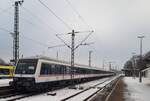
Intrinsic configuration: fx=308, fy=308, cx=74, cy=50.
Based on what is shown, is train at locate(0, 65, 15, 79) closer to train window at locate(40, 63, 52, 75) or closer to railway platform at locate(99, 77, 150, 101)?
railway platform at locate(99, 77, 150, 101)

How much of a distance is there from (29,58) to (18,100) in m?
6.73

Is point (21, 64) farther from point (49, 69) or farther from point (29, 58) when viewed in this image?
point (49, 69)

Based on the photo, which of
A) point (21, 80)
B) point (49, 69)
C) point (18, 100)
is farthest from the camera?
point (49, 69)

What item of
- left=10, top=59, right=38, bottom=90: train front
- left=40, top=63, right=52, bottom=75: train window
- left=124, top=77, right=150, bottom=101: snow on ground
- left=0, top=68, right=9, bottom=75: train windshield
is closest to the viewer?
left=124, top=77, right=150, bottom=101: snow on ground

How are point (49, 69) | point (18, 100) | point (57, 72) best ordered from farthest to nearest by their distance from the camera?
point (57, 72) → point (49, 69) → point (18, 100)

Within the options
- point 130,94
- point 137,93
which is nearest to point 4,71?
point 137,93

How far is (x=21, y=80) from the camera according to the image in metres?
24.0

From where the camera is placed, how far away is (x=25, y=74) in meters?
24.4

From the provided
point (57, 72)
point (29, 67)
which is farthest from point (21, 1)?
point (29, 67)

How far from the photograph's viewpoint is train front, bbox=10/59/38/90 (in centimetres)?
2364

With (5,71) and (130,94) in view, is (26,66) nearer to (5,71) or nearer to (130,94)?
(130,94)

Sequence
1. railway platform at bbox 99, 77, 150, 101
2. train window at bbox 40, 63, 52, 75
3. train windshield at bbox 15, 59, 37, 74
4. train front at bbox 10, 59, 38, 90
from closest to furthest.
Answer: railway platform at bbox 99, 77, 150, 101 < train front at bbox 10, 59, 38, 90 < train windshield at bbox 15, 59, 37, 74 < train window at bbox 40, 63, 52, 75

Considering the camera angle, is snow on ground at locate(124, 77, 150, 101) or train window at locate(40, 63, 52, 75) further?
train window at locate(40, 63, 52, 75)

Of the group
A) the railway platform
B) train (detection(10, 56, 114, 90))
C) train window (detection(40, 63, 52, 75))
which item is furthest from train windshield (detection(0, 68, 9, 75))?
train window (detection(40, 63, 52, 75))
